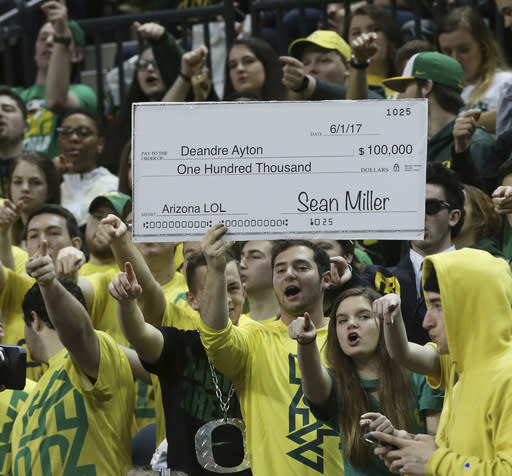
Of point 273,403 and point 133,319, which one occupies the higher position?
point 133,319

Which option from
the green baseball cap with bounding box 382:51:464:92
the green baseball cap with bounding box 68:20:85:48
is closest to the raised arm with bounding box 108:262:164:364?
the green baseball cap with bounding box 382:51:464:92

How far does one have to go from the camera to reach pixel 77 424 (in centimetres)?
554

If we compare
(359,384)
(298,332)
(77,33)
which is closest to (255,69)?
(77,33)

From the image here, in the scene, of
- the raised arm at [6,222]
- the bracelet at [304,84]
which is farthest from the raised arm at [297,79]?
the raised arm at [6,222]

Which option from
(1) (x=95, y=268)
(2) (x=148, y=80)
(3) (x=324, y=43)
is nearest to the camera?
(1) (x=95, y=268)

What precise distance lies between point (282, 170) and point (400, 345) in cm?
84

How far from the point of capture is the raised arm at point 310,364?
4840mm

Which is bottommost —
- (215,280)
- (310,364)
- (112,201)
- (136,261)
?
(310,364)

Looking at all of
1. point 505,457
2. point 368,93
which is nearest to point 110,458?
point 505,457

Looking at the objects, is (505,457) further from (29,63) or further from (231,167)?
(29,63)

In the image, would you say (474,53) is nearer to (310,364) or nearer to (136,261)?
(136,261)

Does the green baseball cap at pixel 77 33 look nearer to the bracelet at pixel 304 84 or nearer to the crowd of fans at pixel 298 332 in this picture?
the crowd of fans at pixel 298 332

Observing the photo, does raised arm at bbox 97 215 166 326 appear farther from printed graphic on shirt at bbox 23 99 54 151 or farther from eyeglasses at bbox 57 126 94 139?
printed graphic on shirt at bbox 23 99 54 151

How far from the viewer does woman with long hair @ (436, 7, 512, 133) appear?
24.0ft
